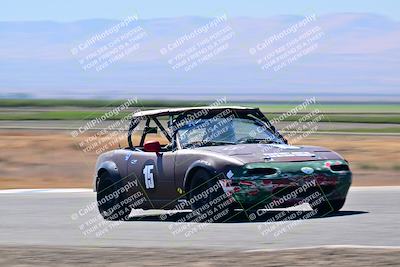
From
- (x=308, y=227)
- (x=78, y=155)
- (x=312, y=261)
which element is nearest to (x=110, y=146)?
(x=78, y=155)

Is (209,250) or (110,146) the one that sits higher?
(209,250)

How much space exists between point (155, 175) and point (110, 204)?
1167 millimetres

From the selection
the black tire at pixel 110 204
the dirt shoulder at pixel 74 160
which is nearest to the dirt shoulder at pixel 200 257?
the black tire at pixel 110 204

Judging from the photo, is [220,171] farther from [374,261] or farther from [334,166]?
[374,261]

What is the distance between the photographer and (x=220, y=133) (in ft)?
46.9

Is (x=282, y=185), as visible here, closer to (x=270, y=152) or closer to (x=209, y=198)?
(x=270, y=152)

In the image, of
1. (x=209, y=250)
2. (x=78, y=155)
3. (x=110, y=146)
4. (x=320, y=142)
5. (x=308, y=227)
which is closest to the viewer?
(x=209, y=250)

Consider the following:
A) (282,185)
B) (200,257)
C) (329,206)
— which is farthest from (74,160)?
(200,257)

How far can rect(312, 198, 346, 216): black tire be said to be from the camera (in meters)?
13.8

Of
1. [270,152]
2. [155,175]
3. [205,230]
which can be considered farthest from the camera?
[155,175]

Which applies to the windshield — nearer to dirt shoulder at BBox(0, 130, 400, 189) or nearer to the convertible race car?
the convertible race car

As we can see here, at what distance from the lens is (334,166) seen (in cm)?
1346

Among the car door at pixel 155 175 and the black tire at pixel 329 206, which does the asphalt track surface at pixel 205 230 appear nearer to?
the black tire at pixel 329 206

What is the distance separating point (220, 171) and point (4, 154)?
74.3ft
